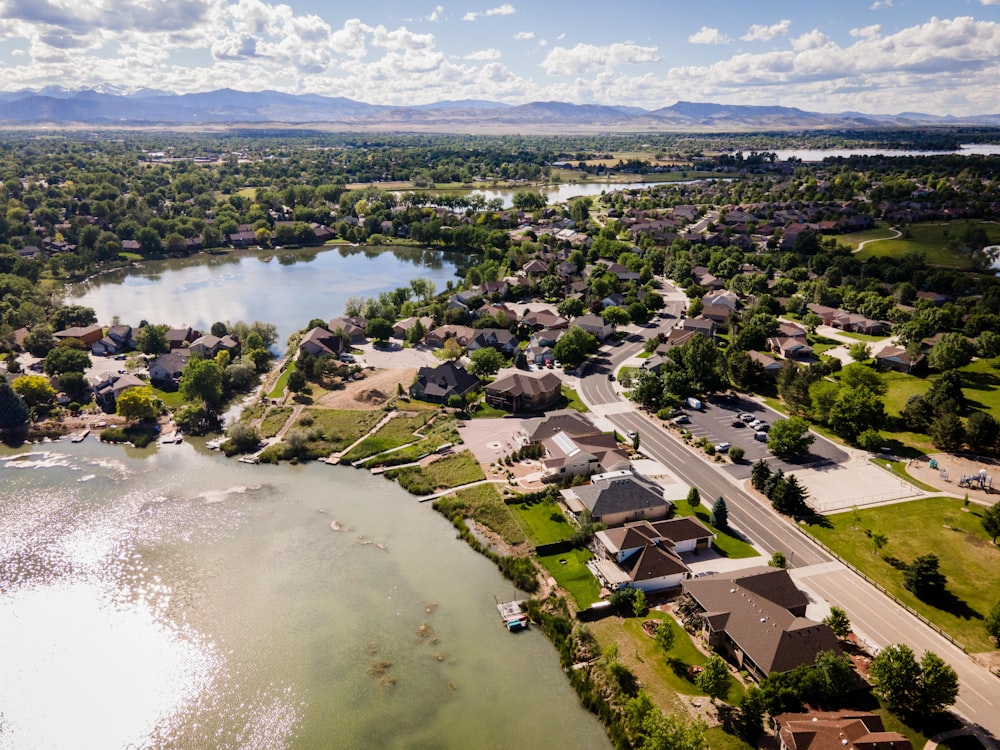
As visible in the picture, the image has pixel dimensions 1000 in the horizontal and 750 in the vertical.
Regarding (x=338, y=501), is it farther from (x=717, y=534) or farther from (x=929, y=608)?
(x=929, y=608)

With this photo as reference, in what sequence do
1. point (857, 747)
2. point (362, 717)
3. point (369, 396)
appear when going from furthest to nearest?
1. point (369, 396)
2. point (362, 717)
3. point (857, 747)

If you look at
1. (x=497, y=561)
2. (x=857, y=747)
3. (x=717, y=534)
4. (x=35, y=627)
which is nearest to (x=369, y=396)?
(x=497, y=561)

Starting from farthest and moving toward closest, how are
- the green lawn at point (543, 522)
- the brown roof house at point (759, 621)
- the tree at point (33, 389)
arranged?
1. the tree at point (33, 389)
2. the green lawn at point (543, 522)
3. the brown roof house at point (759, 621)

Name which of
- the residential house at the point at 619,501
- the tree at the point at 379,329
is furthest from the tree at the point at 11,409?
the residential house at the point at 619,501

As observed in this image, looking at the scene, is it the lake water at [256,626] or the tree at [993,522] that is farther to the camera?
the tree at [993,522]

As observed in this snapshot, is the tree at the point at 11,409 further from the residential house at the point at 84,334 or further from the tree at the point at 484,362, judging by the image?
the tree at the point at 484,362

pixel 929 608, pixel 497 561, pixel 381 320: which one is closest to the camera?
pixel 929 608
